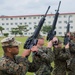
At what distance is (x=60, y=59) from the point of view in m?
9.44

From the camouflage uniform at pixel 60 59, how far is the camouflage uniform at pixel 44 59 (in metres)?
0.80

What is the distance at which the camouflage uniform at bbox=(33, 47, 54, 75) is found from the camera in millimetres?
7756

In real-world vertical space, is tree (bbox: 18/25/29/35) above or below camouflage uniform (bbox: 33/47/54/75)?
below

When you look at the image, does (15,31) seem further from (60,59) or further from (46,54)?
(46,54)

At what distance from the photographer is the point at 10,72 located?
18.6 feet

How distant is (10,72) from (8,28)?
117 meters

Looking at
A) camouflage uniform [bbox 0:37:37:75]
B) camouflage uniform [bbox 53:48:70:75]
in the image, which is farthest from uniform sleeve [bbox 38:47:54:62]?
camouflage uniform [bbox 0:37:37:75]

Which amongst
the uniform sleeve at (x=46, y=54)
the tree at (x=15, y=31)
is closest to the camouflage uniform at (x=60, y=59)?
the uniform sleeve at (x=46, y=54)

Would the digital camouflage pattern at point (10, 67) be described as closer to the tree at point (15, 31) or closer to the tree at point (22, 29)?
the tree at point (15, 31)

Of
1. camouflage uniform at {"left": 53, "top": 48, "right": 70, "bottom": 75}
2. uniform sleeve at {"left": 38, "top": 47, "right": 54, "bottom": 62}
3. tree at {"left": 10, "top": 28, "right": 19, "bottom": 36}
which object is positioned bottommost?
tree at {"left": 10, "top": 28, "right": 19, "bottom": 36}

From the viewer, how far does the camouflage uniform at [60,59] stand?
30.0 ft

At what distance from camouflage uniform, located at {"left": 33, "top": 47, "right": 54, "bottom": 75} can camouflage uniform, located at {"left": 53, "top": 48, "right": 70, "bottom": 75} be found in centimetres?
80

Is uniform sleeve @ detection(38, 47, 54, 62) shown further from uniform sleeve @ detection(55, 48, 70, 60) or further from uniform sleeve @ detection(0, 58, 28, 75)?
uniform sleeve @ detection(0, 58, 28, 75)

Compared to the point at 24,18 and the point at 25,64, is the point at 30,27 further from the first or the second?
the point at 25,64
